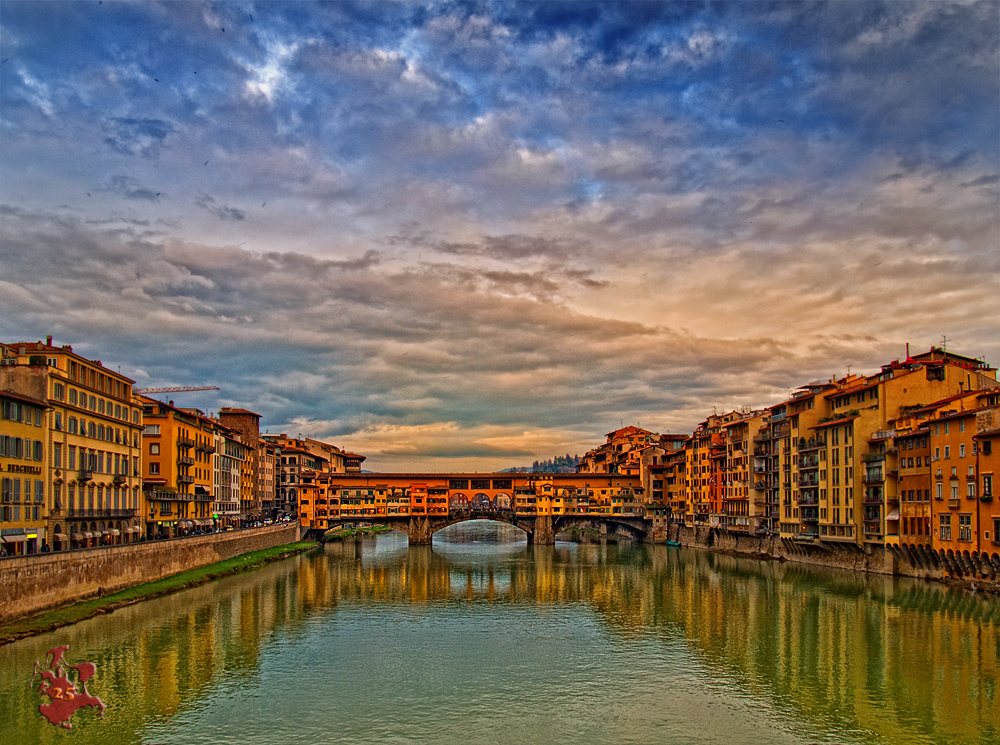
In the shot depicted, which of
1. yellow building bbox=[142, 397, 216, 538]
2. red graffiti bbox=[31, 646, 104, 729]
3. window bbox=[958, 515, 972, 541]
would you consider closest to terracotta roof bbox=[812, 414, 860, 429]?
window bbox=[958, 515, 972, 541]

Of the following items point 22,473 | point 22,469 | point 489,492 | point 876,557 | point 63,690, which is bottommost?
point 876,557

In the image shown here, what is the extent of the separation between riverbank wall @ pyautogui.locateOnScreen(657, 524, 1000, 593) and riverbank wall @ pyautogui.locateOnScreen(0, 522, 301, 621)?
56016mm

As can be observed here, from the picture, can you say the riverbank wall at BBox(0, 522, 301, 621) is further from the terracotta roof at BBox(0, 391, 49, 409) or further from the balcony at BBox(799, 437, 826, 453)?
the balcony at BBox(799, 437, 826, 453)

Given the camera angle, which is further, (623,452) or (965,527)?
(623,452)

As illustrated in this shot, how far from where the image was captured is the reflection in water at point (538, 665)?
30.9 m

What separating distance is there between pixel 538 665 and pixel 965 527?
3514 centimetres

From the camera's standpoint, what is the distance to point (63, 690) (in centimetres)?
3372

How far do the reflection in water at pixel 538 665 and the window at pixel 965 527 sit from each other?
4.08m

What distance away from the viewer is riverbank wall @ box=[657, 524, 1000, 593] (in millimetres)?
58219

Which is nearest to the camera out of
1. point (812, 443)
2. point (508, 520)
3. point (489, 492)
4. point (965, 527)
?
point (965, 527)

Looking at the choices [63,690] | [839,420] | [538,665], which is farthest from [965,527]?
[63,690]

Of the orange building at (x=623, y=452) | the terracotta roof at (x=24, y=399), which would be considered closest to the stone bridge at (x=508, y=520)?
the orange building at (x=623, y=452)

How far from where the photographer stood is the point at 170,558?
66875 mm

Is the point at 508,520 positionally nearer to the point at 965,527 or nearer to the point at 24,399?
the point at 965,527
